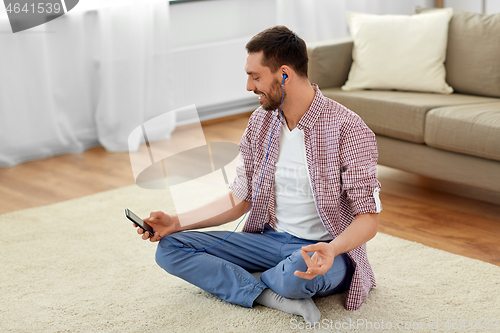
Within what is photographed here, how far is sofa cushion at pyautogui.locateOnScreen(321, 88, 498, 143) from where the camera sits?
2635mm

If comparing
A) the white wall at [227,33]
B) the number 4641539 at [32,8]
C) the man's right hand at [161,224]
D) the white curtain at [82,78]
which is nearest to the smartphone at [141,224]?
the man's right hand at [161,224]

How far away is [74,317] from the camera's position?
1.76 metres

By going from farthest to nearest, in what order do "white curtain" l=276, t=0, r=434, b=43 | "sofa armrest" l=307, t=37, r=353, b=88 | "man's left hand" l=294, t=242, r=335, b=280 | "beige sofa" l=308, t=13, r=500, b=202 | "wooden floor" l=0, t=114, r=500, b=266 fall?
"white curtain" l=276, t=0, r=434, b=43
"sofa armrest" l=307, t=37, r=353, b=88
"beige sofa" l=308, t=13, r=500, b=202
"wooden floor" l=0, t=114, r=500, b=266
"man's left hand" l=294, t=242, r=335, b=280

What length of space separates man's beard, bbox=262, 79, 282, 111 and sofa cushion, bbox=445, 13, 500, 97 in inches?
62.2

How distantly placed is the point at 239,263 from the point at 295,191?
28 cm

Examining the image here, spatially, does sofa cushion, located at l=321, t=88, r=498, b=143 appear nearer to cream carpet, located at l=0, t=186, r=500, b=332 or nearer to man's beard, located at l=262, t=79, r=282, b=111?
cream carpet, located at l=0, t=186, r=500, b=332

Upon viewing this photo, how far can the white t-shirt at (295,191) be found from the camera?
1729 millimetres

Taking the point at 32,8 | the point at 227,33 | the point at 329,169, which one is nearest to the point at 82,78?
the point at 32,8

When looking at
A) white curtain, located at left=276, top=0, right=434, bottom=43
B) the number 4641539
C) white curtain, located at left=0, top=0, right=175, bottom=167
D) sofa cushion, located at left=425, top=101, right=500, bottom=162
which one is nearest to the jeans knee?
sofa cushion, located at left=425, top=101, right=500, bottom=162

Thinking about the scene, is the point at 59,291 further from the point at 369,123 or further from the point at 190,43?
the point at 190,43

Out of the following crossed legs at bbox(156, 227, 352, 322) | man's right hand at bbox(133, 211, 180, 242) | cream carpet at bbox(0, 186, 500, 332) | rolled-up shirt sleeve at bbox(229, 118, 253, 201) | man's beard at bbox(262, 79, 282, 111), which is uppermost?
man's beard at bbox(262, 79, 282, 111)

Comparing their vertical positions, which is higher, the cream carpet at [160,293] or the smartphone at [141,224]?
the smartphone at [141,224]

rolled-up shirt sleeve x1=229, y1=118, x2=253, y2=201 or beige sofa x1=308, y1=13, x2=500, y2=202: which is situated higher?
rolled-up shirt sleeve x1=229, y1=118, x2=253, y2=201
